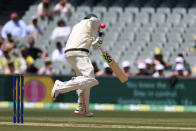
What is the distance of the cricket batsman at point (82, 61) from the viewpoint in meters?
10.7

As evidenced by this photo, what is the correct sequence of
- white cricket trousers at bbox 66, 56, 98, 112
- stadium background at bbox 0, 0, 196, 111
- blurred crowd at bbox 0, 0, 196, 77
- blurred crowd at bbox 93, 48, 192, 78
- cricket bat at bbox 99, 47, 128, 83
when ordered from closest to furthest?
white cricket trousers at bbox 66, 56, 98, 112, cricket bat at bbox 99, 47, 128, 83, stadium background at bbox 0, 0, 196, 111, blurred crowd at bbox 93, 48, 192, 78, blurred crowd at bbox 0, 0, 196, 77

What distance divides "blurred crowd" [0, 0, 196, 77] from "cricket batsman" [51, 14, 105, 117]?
194 inches

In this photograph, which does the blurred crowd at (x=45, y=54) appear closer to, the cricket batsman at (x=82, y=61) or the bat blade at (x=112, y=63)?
the bat blade at (x=112, y=63)

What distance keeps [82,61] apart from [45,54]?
7314 mm

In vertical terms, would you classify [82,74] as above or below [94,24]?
below

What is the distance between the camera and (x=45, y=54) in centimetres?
1805

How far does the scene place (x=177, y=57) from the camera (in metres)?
16.2

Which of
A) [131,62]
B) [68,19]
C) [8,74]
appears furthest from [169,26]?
[8,74]

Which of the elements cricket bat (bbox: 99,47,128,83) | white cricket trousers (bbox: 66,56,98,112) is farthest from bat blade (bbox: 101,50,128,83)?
white cricket trousers (bbox: 66,56,98,112)

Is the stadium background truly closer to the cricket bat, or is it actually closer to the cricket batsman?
the cricket bat

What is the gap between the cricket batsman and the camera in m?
10.7

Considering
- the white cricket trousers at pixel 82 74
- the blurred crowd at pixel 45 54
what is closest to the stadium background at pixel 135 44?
the blurred crowd at pixel 45 54

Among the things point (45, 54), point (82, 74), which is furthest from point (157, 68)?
point (82, 74)

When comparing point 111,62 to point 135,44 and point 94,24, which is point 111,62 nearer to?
point 94,24
